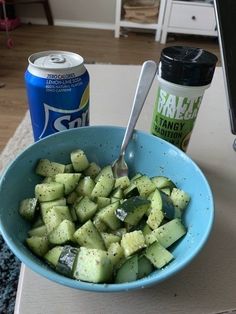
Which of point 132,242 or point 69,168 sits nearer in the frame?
point 132,242

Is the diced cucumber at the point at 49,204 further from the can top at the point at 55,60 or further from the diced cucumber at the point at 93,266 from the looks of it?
the can top at the point at 55,60

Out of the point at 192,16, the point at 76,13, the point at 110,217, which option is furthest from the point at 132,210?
the point at 76,13

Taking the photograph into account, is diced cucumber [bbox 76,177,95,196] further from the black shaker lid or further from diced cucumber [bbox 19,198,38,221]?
the black shaker lid

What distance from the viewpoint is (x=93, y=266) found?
330 millimetres

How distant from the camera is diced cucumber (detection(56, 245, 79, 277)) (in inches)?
13.3

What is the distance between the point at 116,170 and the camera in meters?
0.52

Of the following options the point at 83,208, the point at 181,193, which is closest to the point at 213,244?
the point at 181,193

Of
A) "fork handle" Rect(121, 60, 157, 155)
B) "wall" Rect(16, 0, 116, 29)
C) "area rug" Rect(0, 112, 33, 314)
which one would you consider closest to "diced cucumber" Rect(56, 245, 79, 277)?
"fork handle" Rect(121, 60, 157, 155)

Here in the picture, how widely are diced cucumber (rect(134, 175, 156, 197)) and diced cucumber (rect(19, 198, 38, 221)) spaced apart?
15 cm

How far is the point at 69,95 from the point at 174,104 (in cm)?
16

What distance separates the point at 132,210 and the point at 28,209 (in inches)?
5.4

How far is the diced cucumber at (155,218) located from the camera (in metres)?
0.40

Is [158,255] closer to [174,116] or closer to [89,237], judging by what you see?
[89,237]

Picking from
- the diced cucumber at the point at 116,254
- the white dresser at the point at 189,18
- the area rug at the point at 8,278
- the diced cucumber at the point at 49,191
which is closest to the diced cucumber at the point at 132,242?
the diced cucumber at the point at 116,254
